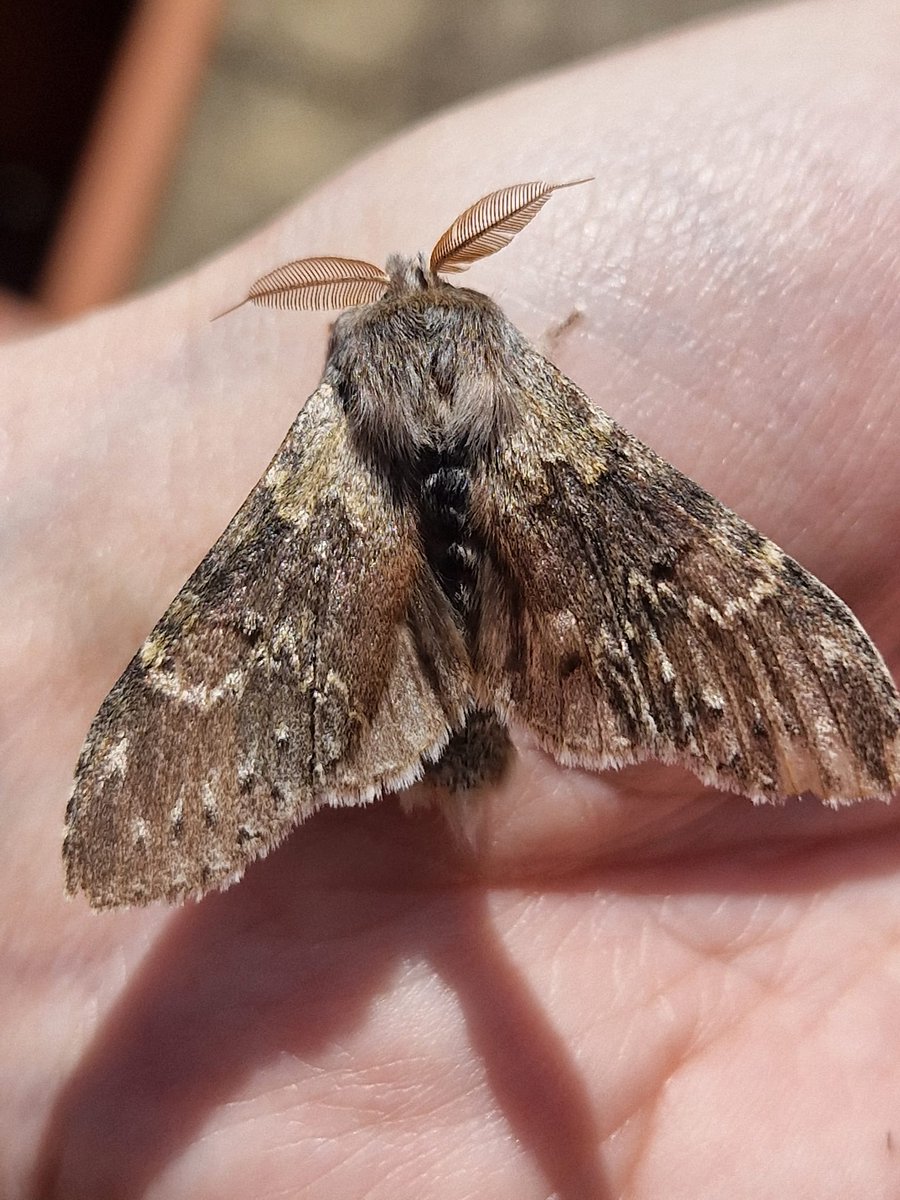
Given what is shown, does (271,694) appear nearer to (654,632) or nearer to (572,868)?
(654,632)

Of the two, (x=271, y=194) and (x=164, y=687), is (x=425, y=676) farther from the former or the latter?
(x=271, y=194)

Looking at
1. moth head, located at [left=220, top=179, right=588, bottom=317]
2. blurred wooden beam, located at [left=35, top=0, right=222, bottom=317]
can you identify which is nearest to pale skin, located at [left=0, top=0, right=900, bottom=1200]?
moth head, located at [left=220, top=179, right=588, bottom=317]

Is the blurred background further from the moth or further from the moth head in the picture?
the moth

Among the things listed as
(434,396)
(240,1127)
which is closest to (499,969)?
(240,1127)

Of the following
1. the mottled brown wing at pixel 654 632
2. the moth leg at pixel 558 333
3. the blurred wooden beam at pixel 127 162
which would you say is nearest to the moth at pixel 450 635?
the mottled brown wing at pixel 654 632

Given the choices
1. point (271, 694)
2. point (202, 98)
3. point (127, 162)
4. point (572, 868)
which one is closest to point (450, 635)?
point (271, 694)

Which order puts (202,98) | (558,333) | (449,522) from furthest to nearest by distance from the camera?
(202,98)
(558,333)
(449,522)

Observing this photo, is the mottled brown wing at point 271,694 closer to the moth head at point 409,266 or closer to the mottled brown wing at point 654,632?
the mottled brown wing at point 654,632
